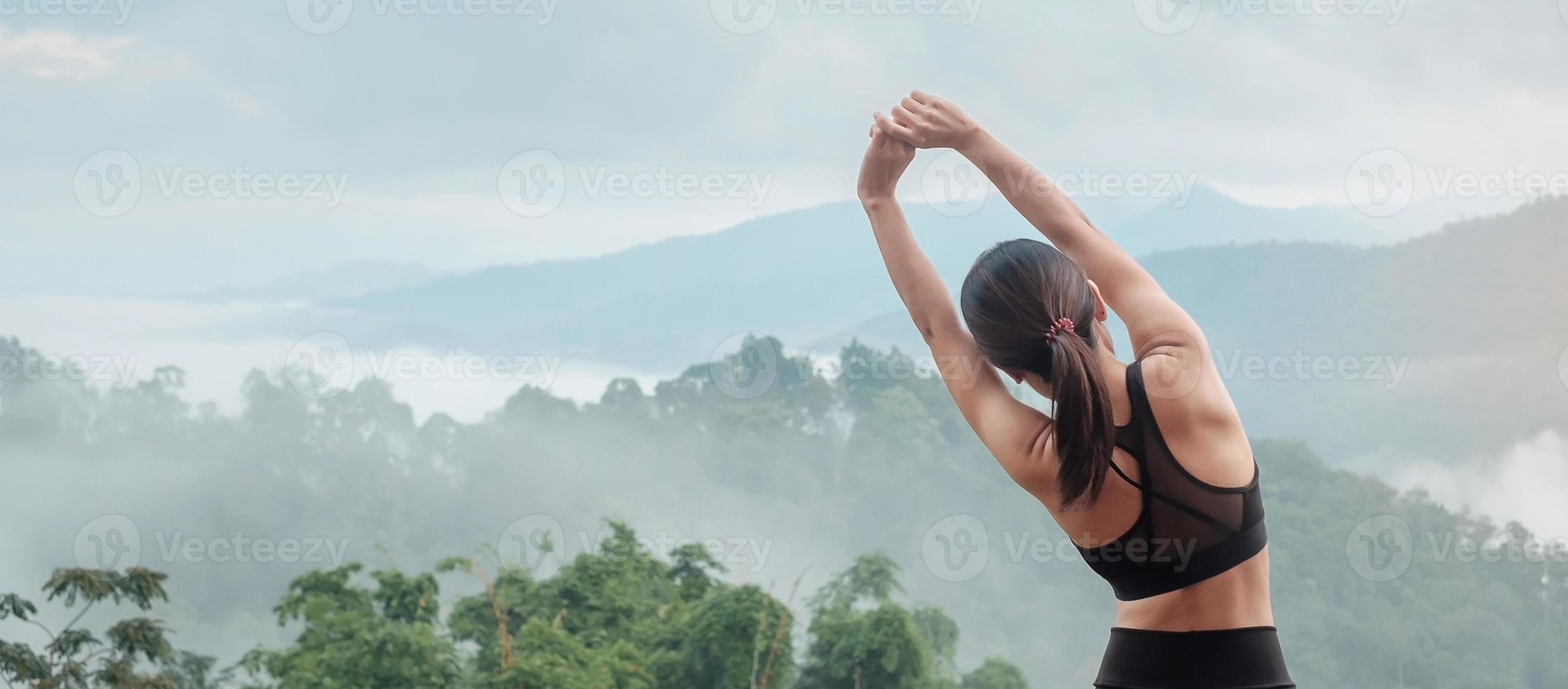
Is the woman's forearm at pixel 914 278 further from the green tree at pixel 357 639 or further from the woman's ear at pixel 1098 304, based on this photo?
the green tree at pixel 357 639

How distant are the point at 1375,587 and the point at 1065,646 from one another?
389cm

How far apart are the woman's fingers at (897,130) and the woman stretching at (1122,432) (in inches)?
2.9

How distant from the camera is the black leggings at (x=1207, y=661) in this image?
44.3 inches

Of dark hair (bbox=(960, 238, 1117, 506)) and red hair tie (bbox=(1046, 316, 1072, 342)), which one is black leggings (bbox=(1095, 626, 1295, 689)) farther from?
red hair tie (bbox=(1046, 316, 1072, 342))

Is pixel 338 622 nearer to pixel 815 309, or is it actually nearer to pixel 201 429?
pixel 201 429

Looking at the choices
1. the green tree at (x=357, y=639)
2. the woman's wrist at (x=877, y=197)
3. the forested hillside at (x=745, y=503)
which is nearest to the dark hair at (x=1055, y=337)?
the woman's wrist at (x=877, y=197)

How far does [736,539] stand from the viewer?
510 cm

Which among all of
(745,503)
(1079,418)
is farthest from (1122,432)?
(745,503)

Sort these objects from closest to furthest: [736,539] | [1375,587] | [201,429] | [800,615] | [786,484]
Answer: [736,539], [800,615], [1375,587], [201,429], [786,484]

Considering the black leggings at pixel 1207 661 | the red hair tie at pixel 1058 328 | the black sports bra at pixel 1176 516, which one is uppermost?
the red hair tie at pixel 1058 328

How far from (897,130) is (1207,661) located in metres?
0.58

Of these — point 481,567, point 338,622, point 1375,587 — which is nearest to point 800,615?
point 481,567

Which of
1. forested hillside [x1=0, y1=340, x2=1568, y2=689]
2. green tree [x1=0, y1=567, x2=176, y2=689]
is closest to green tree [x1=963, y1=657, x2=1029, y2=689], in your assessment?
forested hillside [x1=0, y1=340, x2=1568, y2=689]

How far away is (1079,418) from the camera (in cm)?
105
